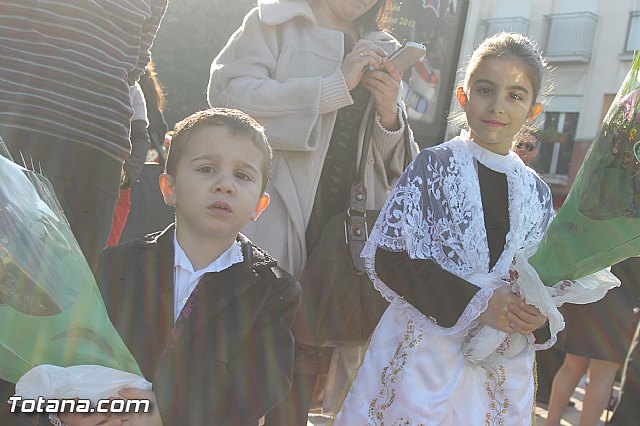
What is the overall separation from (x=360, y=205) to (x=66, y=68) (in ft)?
3.22

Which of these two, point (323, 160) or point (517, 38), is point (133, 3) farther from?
point (517, 38)

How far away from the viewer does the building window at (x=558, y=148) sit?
73.5ft

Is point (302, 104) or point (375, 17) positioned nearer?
point (302, 104)

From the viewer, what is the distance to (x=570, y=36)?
78.7 feet

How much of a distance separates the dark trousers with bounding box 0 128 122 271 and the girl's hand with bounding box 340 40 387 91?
2.50ft

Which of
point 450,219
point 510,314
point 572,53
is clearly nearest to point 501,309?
point 510,314

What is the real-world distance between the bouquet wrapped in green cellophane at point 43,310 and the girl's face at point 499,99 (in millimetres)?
1401

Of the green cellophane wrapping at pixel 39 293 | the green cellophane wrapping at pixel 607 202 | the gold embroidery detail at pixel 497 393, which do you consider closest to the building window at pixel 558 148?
the gold embroidery detail at pixel 497 393

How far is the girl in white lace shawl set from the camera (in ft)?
7.65

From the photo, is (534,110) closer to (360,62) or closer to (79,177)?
(360,62)

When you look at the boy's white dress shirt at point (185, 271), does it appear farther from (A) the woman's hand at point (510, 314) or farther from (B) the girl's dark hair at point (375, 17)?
(B) the girl's dark hair at point (375, 17)

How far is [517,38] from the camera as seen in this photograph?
102 inches

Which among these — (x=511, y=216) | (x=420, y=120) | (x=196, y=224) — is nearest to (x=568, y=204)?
(x=511, y=216)

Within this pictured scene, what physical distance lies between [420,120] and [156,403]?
2.70 m
